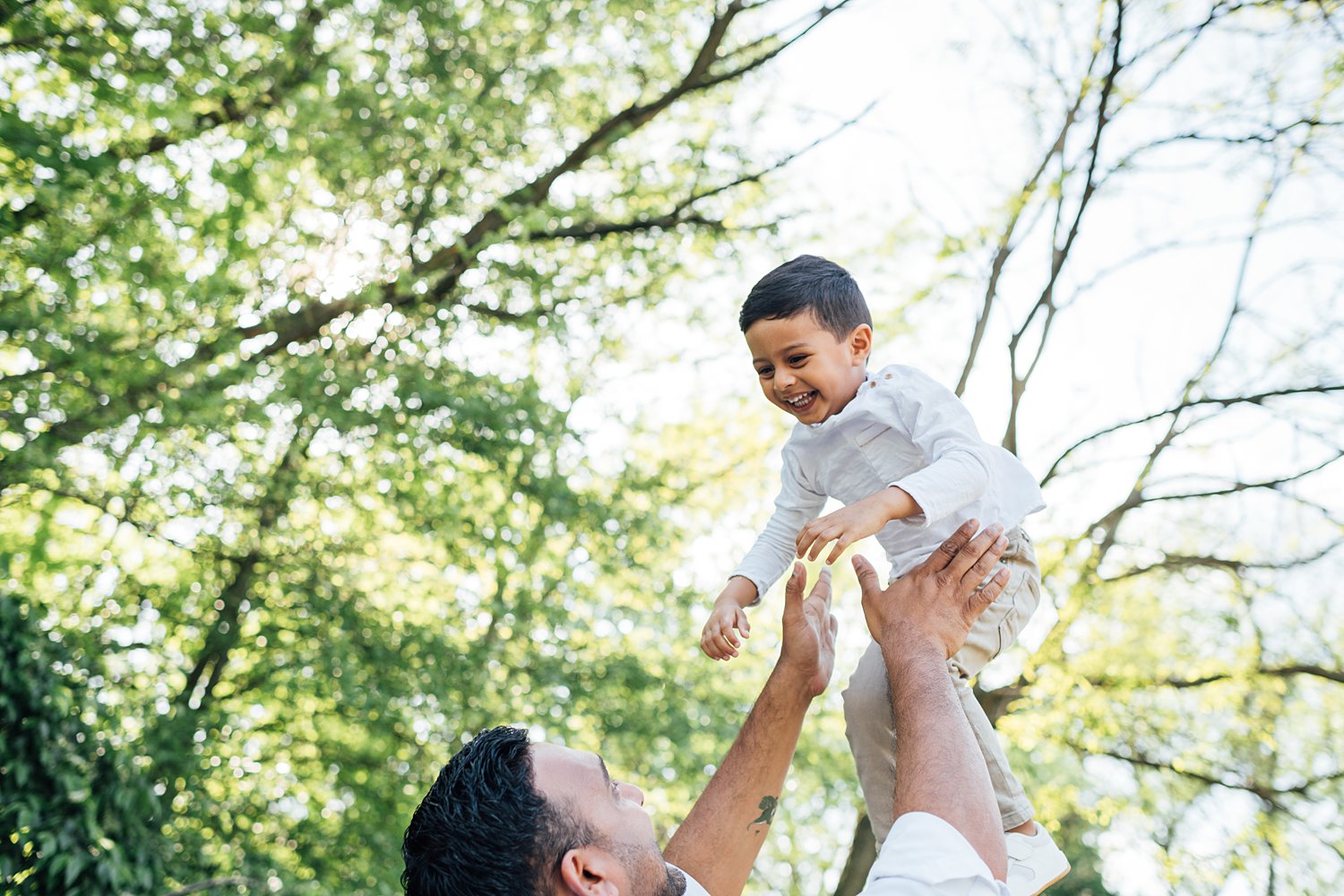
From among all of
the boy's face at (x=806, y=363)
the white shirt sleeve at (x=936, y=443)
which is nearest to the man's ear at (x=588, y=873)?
the white shirt sleeve at (x=936, y=443)

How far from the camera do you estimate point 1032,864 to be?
1.83 metres

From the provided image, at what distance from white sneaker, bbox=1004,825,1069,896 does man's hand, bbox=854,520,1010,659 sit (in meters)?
0.41

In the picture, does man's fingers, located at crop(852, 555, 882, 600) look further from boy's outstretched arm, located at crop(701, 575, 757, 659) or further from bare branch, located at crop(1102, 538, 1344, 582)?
bare branch, located at crop(1102, 538, 1344, 582)

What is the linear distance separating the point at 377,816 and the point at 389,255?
3.60 metres

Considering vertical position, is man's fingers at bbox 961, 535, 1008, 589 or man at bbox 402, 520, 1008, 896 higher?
man's fingers at bbox 961, 535, 1008, 589

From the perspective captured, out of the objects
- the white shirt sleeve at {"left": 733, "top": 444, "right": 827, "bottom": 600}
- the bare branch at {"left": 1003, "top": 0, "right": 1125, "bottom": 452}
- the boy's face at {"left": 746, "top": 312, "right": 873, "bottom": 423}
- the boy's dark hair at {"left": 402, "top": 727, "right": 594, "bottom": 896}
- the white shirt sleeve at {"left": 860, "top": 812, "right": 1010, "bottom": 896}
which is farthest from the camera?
the bare branch at {"left": 1003, "top": 0, "right": 1125, "bottom": 452}

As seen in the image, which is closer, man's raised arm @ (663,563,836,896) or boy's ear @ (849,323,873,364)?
man's raised arm @ (663,563,836,896)

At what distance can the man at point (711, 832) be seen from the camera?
58.4 inches

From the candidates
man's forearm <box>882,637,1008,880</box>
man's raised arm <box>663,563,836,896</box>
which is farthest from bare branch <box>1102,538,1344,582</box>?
man's forearm <box>882,637,1008,880</box>

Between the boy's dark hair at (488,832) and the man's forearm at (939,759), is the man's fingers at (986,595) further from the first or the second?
the boy's dark hair at (488,832)

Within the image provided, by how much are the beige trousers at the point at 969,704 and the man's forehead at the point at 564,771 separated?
0.51m

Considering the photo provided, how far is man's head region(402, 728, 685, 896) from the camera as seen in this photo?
1.63 meters

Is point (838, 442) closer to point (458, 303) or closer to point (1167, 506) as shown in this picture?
point (458, 303)

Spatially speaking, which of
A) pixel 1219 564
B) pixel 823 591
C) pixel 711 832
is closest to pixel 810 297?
pixel 823 591
